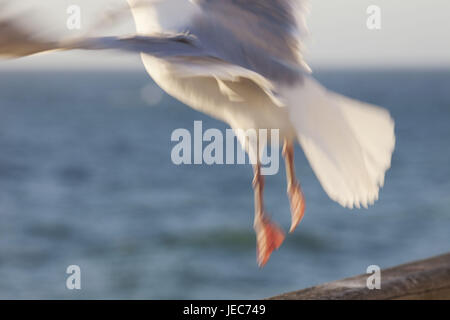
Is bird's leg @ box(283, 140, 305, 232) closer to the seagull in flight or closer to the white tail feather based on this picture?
the seagull in flight

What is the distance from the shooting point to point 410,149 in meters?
18.4

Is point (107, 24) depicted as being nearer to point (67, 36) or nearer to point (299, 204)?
point (67, 36)

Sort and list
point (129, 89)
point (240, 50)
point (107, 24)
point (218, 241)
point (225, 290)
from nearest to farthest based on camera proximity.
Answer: point (107, 24) → point (240, 50) → point (225, 290) → point (218, 241) → point (129, 89)

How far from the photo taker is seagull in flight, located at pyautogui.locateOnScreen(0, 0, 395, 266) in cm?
115

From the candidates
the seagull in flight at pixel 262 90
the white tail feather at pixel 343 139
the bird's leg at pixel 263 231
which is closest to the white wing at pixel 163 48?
the seagull in flight at pixel 262 90

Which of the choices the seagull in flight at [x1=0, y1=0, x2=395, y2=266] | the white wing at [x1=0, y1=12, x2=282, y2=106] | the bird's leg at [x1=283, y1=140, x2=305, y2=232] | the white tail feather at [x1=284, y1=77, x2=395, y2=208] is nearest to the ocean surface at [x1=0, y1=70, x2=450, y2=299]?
the bird's leg at [x1=283, y1=140, x2=305, y2=232]

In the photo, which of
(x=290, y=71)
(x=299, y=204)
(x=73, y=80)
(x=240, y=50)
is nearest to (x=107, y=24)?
(x=240, y=50)

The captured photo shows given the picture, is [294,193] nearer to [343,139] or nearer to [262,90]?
[343,139]

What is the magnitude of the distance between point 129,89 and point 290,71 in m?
35.7

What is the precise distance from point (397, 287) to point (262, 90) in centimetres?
44

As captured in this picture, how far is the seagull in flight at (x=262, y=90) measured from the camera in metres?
1.15

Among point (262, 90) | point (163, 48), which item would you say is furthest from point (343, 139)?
point (163, 48)

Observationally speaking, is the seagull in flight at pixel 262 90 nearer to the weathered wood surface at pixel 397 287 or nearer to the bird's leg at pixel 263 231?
the bird's leg at pixel 263 231

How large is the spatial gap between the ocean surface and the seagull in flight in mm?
1461
